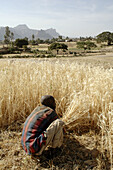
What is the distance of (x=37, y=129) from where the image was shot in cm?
188

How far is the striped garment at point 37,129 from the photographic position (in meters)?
1.80

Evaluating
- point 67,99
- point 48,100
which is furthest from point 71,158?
point 67,99

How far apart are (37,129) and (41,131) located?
5 cm

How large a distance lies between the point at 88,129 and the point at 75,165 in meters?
0.76

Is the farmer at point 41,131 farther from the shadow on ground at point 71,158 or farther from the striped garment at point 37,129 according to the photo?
the shadow on ground at point 71,158

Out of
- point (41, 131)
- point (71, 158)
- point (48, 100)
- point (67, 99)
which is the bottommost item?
point (71, 158)

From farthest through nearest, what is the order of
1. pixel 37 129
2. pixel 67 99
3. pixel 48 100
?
pixel 67 99 < pixel 48 100 < pixel 37 129

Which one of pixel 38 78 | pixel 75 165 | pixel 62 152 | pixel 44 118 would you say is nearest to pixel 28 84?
pixel 38 78

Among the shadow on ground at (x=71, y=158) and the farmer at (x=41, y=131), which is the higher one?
the farmer at (x=41, y=131)

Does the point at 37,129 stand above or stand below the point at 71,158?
above

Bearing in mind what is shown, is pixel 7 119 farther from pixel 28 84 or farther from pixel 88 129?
pixel 88 129

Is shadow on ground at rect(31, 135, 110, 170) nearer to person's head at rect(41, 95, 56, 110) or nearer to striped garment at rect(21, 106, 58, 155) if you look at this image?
striped garment at rect(21, 106, 58, 155)

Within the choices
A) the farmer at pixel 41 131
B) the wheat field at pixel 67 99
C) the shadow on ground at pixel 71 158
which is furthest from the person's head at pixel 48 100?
the shadow on ground at pixel 71 158

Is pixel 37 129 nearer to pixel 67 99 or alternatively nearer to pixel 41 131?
pixel 41 131
